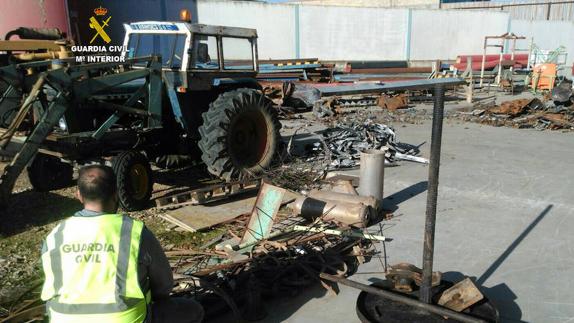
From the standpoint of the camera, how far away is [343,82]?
1794 cm

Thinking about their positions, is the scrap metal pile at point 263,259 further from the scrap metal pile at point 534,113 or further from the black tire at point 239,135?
the scrap metal pile at point 534,113

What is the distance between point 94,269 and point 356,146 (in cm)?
671

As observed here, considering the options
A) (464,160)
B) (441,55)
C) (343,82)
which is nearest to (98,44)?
(343,82)

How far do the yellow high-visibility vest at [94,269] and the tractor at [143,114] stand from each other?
334 cm

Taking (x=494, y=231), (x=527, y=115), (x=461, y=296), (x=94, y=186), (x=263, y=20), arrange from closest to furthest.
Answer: (x=94, y=186)
(x=461, y=296)
(x=494, y=231)
(x=527, y=115)
(x=263, y=20)

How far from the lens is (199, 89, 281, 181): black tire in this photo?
6395mm

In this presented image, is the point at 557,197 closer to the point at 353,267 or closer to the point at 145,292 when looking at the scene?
the point at 353,267

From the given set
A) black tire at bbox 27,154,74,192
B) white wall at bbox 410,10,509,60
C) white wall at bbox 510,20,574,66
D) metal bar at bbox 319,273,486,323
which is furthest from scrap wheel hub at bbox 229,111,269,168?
white wall at bbox 510,20,574,66

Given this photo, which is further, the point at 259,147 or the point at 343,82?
the point at 343,82

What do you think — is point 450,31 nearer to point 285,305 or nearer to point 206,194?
point 206,194

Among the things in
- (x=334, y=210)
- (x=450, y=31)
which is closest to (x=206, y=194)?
(x=334, y=210)

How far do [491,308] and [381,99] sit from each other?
13057mm

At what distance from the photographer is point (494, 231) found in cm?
534

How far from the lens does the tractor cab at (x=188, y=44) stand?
6629 mm
